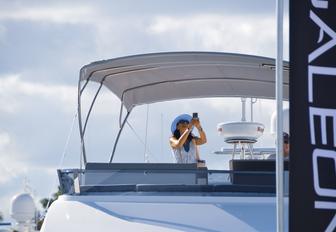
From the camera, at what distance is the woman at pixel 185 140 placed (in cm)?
1110

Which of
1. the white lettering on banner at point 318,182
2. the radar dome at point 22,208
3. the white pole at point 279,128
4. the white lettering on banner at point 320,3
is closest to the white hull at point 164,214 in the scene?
the white pole at point 279,128

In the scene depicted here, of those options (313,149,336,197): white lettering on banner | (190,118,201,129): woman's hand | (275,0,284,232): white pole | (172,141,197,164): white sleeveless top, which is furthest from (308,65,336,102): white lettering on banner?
(172,141,197,164): white sleeveless top

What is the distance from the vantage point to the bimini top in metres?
9.92

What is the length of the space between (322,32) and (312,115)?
23.9 inches

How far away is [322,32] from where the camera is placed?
6.89 meters

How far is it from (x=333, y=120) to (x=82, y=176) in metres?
3.32

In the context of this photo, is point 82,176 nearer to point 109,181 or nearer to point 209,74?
point 109,181

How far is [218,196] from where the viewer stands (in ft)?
28.8

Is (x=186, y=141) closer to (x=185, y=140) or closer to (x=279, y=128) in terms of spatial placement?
(x=185, y=140)

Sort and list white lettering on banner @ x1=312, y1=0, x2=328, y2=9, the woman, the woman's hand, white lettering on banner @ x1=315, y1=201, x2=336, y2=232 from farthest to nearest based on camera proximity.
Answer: the woman
the woman's hand
white lettering on banner @ x1=312, y1=0, x2=328, y2=9
white lettering on banner @ x1=315, y1=201, x2=336, y2=232

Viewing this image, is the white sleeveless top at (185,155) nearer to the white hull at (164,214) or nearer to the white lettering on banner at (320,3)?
the white hull at (164,214)

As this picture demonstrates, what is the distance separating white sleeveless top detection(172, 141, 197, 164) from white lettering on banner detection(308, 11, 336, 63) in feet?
14.6

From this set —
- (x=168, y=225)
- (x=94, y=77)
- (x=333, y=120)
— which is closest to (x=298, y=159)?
(x=333, y=120)

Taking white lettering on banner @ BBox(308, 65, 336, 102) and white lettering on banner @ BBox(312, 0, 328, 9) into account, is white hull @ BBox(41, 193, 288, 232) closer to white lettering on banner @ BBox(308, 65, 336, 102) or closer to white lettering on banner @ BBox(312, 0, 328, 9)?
white lettering on banner @ BBox(308, 65, 336, 102)
